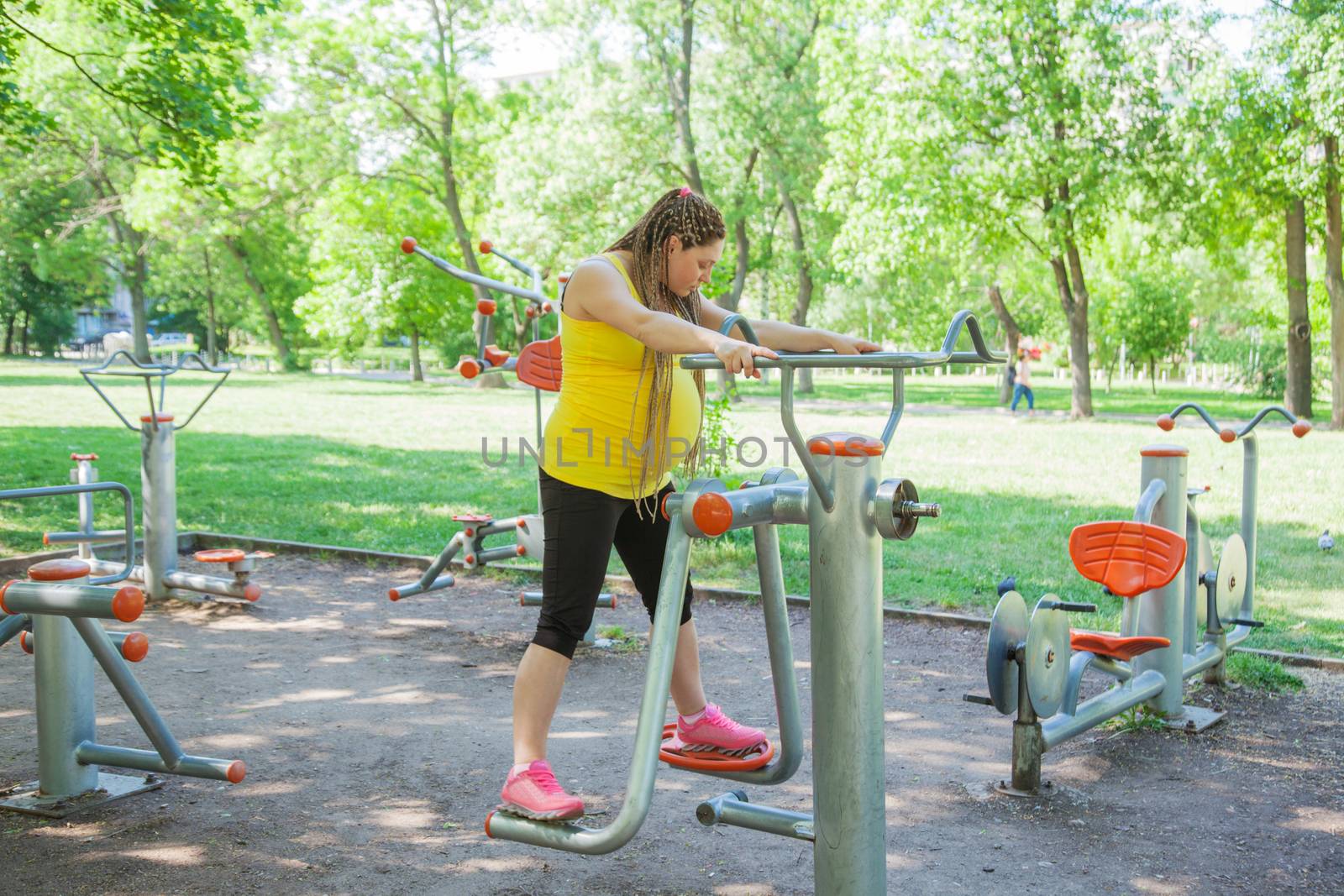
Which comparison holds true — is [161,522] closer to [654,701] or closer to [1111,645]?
[654,701]

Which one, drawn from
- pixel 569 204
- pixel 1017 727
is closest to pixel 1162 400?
pixel 569 204

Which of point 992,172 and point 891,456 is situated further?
point 992,172

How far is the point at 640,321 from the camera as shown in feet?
7.84

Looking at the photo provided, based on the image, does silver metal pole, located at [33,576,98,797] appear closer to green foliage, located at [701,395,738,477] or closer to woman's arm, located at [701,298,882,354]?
woman's arm, located at [701,298,882,354]

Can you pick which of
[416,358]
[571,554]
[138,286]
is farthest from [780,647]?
[138,286]

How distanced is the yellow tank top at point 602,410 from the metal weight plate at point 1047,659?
55.5 inches

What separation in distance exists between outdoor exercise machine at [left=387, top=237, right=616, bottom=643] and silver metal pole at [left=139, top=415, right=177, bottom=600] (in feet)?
4.42

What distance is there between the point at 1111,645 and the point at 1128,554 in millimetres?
348

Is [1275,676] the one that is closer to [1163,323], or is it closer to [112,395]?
[112,395]

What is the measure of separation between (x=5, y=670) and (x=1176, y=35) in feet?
59.4

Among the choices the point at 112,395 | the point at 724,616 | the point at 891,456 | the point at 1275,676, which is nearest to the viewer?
the point at 1275,676

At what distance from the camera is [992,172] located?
1805cm

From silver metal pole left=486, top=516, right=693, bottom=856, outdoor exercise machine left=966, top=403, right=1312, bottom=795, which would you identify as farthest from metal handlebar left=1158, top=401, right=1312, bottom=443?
silver metal pole left=486, top=516, right=693, bottom=856

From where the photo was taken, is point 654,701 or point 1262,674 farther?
point 1262,674
